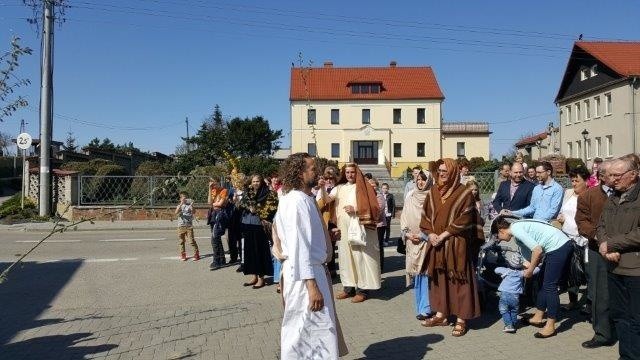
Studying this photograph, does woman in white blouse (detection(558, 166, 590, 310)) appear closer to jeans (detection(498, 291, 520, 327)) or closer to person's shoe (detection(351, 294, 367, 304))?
jeans (detection(498, 291, 520, 327))

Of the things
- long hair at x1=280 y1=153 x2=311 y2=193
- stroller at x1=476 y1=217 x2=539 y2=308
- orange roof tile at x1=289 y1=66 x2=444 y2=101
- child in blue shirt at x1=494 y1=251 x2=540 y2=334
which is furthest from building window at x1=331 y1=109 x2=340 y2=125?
long hair at x1=280 y1=153 x2=311 y2=193

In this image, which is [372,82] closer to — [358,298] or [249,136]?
[249,136]

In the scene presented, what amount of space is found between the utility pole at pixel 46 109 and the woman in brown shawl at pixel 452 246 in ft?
61.6

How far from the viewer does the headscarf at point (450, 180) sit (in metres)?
6.21

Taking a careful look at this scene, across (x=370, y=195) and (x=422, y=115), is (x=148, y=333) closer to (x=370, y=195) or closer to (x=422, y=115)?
(x=370, y=195)

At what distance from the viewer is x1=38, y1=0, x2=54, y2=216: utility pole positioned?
21.3m

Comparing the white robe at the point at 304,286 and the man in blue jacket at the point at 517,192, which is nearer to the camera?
the white robe at the point at 304,286

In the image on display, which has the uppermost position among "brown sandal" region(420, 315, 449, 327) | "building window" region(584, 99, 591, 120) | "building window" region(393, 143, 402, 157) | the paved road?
"building window" region(584, 99, 591, 120)

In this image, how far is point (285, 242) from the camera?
171 inches

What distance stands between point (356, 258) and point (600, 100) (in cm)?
4488

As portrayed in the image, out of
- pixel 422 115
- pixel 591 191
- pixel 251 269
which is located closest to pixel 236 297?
pixel 251 269

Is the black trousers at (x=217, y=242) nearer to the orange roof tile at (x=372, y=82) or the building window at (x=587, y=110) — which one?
the building window at (x=587, y=110)

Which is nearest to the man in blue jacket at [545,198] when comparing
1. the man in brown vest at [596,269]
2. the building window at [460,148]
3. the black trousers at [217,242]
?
the man in brown vest at [596,269]

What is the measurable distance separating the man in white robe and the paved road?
1383mm
